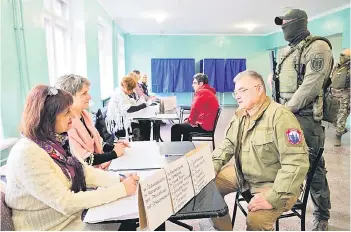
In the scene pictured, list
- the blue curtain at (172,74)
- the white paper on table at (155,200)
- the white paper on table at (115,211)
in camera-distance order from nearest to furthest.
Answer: the white paper on table at (155,200)
the white paper on table at (115,211)
the blue curtain at (172,74)

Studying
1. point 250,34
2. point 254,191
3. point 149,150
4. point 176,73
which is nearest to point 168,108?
point 149,150

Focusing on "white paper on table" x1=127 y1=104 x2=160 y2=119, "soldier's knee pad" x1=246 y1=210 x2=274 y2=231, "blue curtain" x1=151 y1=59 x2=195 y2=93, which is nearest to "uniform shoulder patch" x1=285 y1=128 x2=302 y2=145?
"soldier's knee pad" x1=246 y1=210 x2=274 y2=231

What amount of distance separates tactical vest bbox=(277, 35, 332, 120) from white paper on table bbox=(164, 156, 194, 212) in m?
1.26

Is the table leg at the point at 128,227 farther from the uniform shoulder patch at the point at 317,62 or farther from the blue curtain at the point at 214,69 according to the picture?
the blue curtain at the point at 214,69

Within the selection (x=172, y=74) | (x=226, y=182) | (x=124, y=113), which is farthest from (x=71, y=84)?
(x=172, y=74)

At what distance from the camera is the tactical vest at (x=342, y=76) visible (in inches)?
193

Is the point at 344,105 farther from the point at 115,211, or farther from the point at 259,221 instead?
the point at 115,211

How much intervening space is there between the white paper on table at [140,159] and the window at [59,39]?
1.83m

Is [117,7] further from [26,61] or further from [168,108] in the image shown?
[26,61]

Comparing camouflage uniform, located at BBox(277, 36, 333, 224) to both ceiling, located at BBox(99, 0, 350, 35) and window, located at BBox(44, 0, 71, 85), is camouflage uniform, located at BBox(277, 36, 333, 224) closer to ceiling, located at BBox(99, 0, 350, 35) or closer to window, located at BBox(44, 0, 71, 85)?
window, located at BBox(44, 0, 71, 85)

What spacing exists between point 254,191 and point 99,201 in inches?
37.4

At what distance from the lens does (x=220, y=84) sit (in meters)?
10.2

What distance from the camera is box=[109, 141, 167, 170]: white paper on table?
1.69 meters

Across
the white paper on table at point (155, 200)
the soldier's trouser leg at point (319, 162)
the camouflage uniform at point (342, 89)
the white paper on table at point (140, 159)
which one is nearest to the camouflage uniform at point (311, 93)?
the soldier's trouser leg at point (319, 162)
